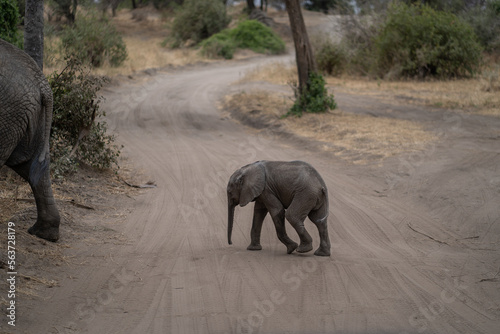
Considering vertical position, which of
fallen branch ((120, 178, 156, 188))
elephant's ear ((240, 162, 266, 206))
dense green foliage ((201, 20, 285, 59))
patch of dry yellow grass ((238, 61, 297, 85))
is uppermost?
dense green foliage ((201, 20, 285, 59))

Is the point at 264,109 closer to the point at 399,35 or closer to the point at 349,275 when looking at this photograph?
the point at 399,35

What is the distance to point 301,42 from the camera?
51.8 feet

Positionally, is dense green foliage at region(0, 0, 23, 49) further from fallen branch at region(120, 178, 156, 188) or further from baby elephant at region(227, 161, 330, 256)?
baby elephant at region(227, 161, 330, 256)

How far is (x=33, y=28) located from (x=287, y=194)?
448 cm

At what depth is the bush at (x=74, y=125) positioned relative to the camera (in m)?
9.00

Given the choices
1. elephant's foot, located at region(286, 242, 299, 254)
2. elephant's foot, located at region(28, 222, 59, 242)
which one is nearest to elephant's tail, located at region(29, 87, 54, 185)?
elephant's foot, located at region(28, 222, 59, 242)

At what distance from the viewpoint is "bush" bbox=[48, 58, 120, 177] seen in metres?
9.00

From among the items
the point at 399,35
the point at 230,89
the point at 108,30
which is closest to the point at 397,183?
the point at 230,89

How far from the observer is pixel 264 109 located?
17.2 m

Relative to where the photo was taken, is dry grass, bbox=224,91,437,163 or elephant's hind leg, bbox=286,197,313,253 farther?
dry grass, bbox=224,91,437,163

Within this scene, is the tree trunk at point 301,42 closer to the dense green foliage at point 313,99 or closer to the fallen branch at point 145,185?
the dense green foliage at point 313,99
